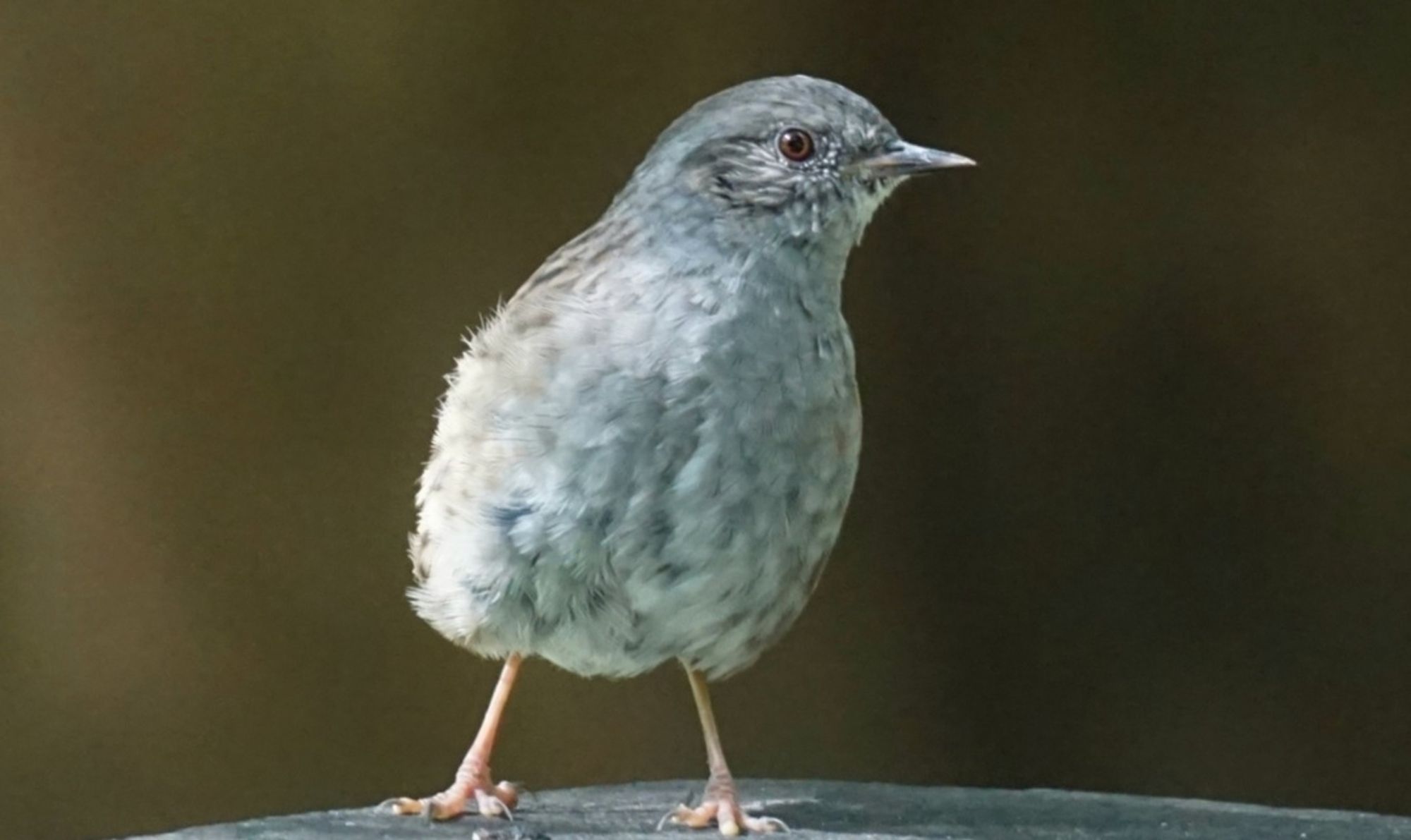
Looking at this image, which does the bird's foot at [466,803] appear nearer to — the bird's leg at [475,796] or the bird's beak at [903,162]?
the bird's leg at [475,796]

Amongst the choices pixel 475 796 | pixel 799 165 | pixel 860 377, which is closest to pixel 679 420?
pixel 799 165

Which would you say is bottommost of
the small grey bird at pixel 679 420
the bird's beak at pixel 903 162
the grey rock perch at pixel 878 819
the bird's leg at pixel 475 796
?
the grey rock perch at pixel 878 819

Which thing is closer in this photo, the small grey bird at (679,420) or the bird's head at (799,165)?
the small grey bird at (679,420)

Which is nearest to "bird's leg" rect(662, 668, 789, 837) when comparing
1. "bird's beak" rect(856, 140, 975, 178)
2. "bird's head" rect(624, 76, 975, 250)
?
"bird's head" rect(624, 76, 975, 250)

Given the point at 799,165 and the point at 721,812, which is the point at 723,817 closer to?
the point at 721,812

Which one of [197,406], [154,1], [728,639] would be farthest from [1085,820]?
[154,1]

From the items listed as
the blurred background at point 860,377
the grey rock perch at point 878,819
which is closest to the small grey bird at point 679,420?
the grey rock perch at point 878,819

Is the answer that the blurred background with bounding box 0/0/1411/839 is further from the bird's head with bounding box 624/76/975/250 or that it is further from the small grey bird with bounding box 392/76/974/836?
the bird's head with bounding box 624/76/975/250
